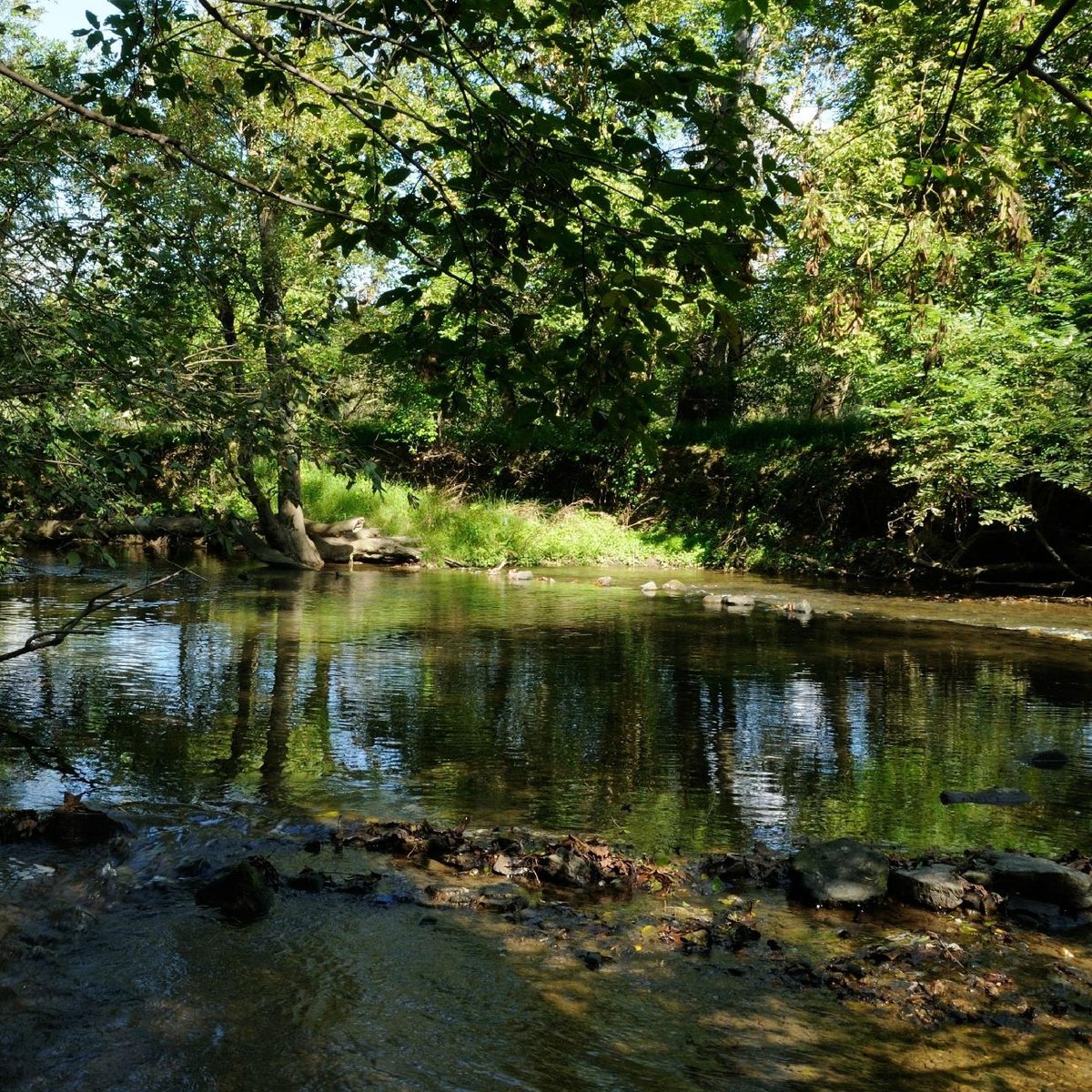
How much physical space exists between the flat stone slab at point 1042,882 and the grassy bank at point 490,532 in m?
16.8

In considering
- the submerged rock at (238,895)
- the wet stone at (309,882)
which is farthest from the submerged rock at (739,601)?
the submerged rock at (238,895)

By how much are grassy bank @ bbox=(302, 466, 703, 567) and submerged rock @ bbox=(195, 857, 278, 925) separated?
16.7m

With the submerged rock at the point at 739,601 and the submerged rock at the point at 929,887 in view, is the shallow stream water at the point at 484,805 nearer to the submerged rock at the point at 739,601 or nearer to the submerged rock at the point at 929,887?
the submerged rock at the point at 929,887

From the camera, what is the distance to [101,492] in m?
5.59

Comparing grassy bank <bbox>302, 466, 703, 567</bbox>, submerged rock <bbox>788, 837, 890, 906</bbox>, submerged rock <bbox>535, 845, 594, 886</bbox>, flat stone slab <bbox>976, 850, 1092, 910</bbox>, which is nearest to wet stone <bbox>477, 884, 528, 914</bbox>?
submerged rock <bbox>535, 845, 594, 886</bbox>

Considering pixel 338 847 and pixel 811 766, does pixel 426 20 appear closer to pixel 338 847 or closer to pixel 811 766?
pixel 338 847

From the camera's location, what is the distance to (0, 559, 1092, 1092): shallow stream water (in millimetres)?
3520

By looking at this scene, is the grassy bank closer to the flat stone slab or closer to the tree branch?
the flat stone slab

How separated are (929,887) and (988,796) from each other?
6.33ft

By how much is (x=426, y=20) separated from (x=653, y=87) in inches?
43.6

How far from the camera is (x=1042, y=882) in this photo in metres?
4.78

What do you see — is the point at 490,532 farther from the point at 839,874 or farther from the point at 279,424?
the point at 839,874

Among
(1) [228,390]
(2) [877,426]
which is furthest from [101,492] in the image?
(2) [877,426]

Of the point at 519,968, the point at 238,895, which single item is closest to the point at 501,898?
the point at 519,968
